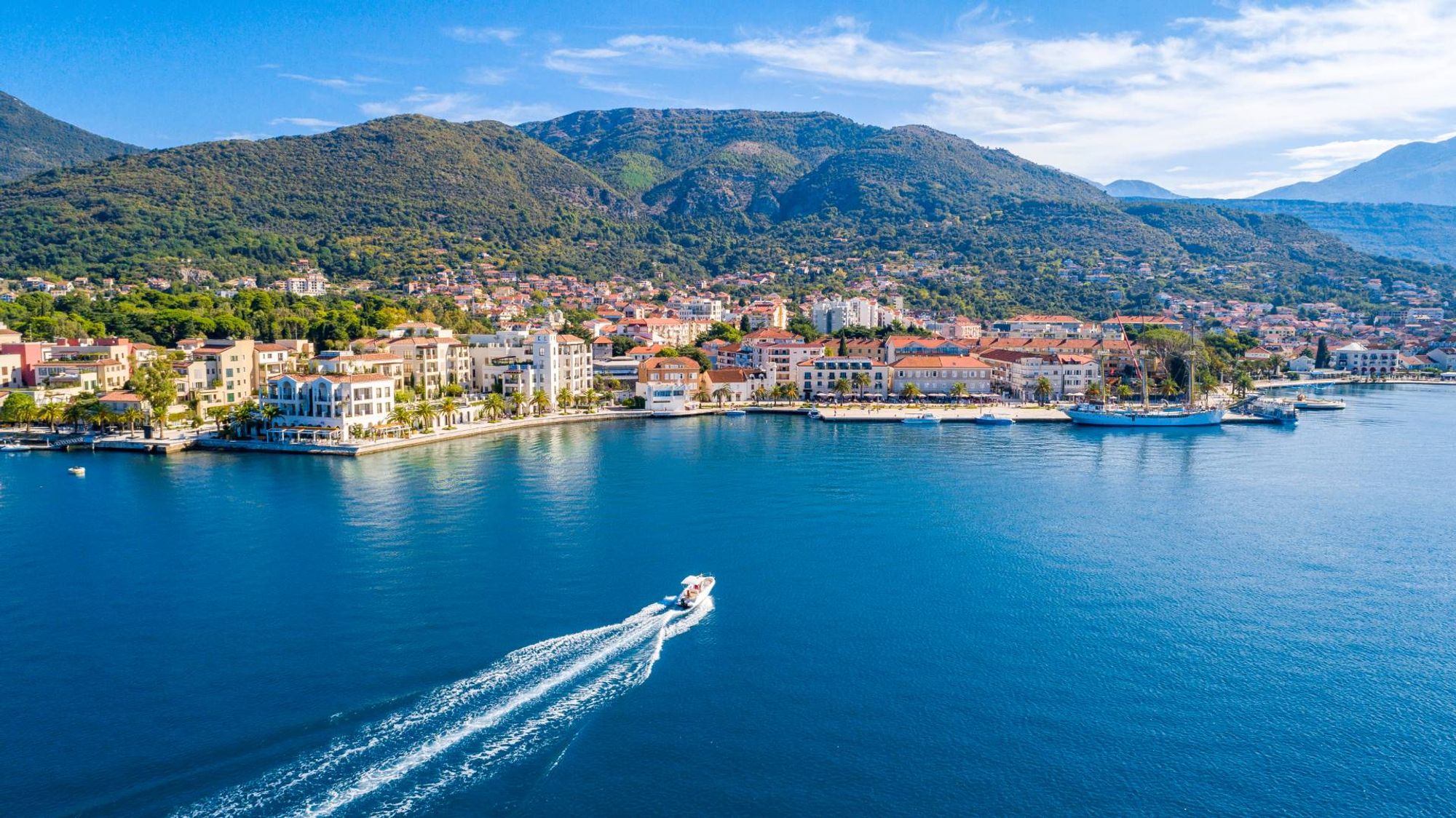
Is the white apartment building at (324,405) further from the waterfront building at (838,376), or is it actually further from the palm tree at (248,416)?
the waterfront building at (838,376)

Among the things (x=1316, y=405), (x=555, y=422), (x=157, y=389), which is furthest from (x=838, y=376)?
(x=157, y=389)

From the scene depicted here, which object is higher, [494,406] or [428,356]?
[428,356]

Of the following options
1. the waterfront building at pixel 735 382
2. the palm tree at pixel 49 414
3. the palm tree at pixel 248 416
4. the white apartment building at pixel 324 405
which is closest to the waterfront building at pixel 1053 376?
the waterfront building at pixel 735 382

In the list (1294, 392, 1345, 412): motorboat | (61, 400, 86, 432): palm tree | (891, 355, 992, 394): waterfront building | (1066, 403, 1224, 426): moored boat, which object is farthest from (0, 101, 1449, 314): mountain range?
(1066, 403, 1224, 426): moored boat

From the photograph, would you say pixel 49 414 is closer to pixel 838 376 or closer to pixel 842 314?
pixel 838 376

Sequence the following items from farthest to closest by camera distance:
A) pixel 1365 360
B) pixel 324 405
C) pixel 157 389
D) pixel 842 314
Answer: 1. pixel 842 314
2. pixel 1365 360
3. pixel 157 389
4. pixel 324 405

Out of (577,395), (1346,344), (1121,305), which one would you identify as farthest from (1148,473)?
(1121,305)
